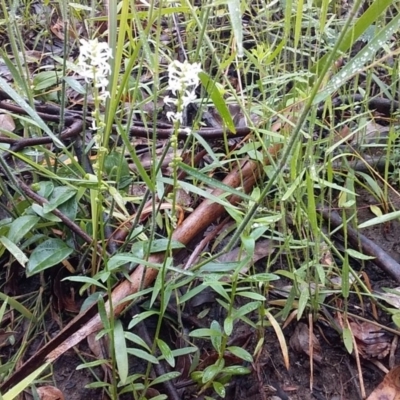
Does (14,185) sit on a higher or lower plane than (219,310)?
higher

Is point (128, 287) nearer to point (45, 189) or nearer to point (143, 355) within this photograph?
point (143, 355)

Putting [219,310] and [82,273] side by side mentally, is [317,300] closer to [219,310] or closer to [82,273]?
[219,310]

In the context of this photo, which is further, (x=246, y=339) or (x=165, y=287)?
(x=246, y=339)

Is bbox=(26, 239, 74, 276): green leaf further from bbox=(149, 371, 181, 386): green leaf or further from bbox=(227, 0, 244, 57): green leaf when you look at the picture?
bbox=(227, 0, 244, 57): green leaf

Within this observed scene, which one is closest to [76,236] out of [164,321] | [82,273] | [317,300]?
[82,273]

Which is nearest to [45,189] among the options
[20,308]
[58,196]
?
[58,196]

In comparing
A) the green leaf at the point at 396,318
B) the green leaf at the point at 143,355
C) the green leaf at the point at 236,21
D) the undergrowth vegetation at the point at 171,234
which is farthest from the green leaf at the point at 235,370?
the green leaf at the point at 236,21
